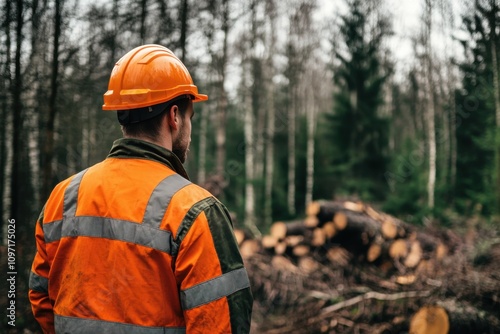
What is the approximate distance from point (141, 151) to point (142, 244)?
1.25ft

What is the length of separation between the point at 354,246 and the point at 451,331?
2.74m

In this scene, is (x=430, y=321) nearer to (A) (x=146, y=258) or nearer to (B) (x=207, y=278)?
(B) (x=207, y=278)

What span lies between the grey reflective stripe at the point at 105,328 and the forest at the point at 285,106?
264 centimetres

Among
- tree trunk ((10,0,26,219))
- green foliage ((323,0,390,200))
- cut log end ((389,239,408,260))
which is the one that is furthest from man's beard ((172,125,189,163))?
green foliage ((323,0,390,200))

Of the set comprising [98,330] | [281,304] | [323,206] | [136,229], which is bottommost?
[281,304]

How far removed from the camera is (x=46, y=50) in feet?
16.9

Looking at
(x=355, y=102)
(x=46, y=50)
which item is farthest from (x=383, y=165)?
(x=46, y=50)

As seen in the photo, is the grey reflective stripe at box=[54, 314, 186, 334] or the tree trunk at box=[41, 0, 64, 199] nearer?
the grey reflective stripe at box=[54, 314, 186, 334]

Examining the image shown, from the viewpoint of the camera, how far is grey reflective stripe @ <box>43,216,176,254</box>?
1619 mm

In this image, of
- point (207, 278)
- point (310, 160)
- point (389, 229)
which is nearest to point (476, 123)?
point (310, 160)

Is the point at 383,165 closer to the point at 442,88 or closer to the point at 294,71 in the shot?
the point at 442,88

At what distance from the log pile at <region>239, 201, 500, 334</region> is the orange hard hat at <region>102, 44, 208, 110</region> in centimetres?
420

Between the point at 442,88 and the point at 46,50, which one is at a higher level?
the point at 442,88

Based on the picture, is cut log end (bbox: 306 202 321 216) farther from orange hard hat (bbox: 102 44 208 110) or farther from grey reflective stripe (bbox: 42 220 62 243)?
grey reflective stripe (bbox: 42 220 62 243)
